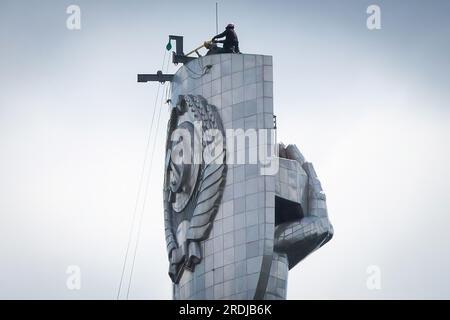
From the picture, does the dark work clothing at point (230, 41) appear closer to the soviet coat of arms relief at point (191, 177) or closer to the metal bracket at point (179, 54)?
the soviet coat of arms relief at point (191, 177)

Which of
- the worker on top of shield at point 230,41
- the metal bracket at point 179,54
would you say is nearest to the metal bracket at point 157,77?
the metal bracket at point 179,54

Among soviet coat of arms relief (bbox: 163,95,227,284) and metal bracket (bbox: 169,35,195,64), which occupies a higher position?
metal bracket (bbox: 169,35,195,64)

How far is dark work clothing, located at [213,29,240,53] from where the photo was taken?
96.5m

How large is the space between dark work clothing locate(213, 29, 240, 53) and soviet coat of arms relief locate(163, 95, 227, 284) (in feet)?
9.31

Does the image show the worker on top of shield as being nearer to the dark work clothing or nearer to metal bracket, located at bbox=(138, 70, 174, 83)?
the dark work clothing

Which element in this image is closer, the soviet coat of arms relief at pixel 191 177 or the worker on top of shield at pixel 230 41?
the soviet coat of arms relief at pixel 191 177

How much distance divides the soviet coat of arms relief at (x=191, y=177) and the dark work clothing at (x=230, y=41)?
284cm

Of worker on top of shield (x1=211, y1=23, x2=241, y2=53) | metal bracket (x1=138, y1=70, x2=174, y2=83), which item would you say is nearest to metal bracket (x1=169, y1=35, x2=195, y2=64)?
metal bracket (x1=138, y1=70, x2=174, y2=83)

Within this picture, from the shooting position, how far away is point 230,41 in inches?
3804

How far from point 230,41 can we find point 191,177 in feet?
23.2

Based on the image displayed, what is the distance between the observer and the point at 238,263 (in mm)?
90625

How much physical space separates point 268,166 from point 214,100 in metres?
5.59

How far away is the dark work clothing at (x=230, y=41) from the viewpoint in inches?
3799
